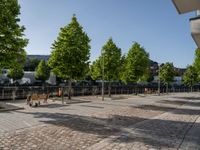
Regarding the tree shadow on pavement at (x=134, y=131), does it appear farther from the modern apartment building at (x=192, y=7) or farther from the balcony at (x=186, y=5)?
the balcony at (x=186, y=5)

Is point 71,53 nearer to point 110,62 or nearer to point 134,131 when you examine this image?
point 110,62

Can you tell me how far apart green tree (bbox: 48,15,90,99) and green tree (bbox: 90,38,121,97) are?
29.0 feet

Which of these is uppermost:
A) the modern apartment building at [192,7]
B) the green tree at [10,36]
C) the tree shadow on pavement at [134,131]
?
the green tree at [10,36]

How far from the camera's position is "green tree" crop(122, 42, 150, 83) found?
174 ft

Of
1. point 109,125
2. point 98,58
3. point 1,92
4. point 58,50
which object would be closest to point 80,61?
point 58,50

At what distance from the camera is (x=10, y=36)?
71.2 ft

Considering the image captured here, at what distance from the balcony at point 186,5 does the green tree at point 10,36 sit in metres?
16.0

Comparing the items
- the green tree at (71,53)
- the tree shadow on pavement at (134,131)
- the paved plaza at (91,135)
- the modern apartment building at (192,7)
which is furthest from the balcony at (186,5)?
the green tree at (71,53)

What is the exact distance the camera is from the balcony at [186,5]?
7176 mm

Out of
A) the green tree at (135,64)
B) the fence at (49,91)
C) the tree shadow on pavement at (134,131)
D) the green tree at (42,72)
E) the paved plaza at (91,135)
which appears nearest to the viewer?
the paved plaza at (91,135)

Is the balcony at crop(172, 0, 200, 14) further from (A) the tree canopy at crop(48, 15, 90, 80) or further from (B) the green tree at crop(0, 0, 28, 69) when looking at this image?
(A) the tree canopy at crop(48, 15, 90, 80)

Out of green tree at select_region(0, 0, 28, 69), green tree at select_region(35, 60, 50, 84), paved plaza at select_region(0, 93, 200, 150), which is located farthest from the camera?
green tree at select_region(35, 60, 50, 84)

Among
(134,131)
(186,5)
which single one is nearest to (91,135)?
(134,131)

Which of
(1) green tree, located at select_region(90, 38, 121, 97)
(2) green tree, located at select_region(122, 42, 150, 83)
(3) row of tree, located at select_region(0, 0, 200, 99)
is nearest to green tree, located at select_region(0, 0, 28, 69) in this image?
(3) row of tree, located at select_region(0, 0, 200, 99)
